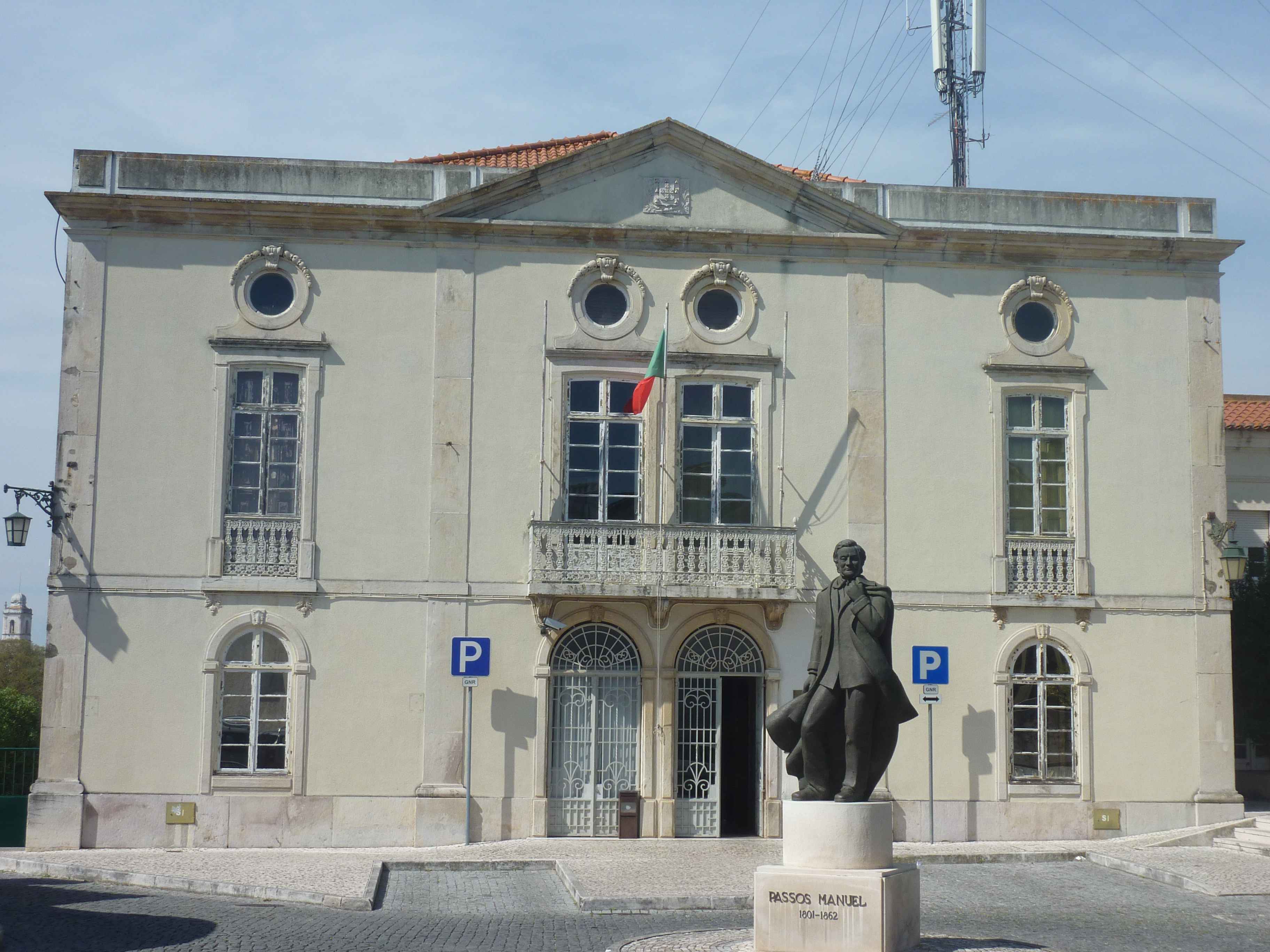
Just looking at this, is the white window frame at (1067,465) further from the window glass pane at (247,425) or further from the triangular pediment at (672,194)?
the window glass pane at (247,425)

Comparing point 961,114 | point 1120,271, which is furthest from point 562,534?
point 961,114

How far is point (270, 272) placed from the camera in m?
19.3

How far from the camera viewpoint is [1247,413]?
993 inches

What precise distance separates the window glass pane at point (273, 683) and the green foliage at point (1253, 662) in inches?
Answer: 553

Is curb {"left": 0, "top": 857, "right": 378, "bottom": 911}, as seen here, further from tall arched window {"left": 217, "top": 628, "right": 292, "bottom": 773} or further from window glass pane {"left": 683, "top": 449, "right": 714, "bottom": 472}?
window glass pane {"left": 683, "top": 449, "right": 714, "bottom": 472}

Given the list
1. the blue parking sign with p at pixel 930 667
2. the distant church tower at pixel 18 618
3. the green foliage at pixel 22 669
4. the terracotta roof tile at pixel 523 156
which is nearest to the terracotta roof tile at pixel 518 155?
the terracotta roof tile at pixel 523 156

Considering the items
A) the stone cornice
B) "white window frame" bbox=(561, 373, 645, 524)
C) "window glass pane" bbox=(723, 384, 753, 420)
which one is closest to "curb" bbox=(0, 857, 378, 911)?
"white window frame" bbox=(561, 373, 645, 524)

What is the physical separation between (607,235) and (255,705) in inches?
295

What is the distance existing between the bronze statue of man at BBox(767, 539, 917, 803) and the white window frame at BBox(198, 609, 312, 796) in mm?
8787

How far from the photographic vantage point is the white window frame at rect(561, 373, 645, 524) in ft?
63.0

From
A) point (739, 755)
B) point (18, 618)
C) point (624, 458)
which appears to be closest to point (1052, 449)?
point (624, 458)

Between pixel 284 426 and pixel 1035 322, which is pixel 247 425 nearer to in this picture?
pixel 284 426

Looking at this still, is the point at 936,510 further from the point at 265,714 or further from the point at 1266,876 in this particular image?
the point at 265,714

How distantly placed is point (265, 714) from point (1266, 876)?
38.3 feet
